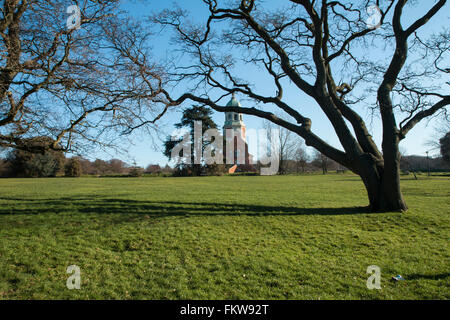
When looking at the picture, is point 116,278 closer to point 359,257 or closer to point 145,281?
point 145,281

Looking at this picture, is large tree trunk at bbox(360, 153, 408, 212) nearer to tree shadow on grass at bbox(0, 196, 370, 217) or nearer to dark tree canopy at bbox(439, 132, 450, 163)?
tree shadow on grass at bbox(0, 196, 370, 217)

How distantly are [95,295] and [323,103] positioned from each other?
9.23 meters

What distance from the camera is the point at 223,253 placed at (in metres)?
5.18

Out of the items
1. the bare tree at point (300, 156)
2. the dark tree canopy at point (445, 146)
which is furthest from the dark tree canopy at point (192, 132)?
the dark tree canopy at point (445, 146)

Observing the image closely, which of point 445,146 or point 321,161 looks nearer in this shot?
point 445,146

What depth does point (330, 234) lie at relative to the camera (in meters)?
6.43

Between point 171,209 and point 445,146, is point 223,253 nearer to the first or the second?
point 171,209

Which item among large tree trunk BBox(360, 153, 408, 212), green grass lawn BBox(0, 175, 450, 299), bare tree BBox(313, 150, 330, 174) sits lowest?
green grass lawn BBox(0, 175, 450, 299)

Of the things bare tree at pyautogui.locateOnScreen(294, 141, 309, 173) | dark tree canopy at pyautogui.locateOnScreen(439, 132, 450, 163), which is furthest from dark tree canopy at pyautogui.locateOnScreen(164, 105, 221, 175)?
dark tree canopy at pyautogui.locateOnScreen(439, 132, 450, 163)

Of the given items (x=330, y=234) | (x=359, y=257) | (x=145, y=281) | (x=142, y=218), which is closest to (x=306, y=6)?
(x=330, y=234)

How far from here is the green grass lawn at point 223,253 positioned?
12.0 ft

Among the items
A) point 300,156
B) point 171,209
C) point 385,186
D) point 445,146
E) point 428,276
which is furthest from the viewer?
point 300,156

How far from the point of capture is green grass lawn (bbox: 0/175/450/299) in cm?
364

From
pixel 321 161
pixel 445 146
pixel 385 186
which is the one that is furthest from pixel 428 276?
pixel 321 161
